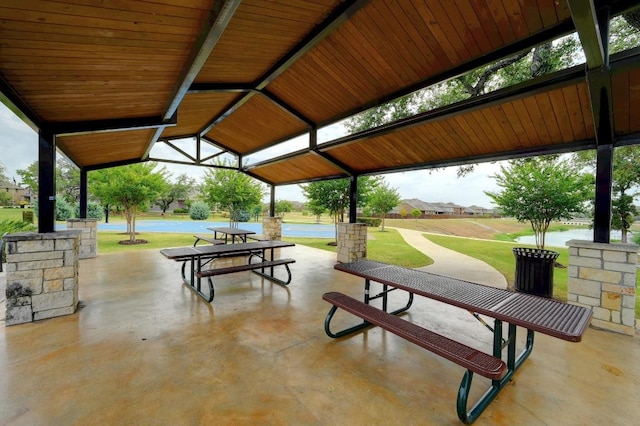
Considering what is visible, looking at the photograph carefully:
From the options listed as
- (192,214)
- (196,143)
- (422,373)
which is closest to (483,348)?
(422,373)

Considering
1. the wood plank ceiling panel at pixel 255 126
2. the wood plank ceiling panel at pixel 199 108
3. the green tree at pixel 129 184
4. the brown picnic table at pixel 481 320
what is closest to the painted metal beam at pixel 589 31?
the brown picnic table at pixel 481 320

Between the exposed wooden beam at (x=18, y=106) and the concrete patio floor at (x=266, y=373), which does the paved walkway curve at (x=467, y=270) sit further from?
the exposed wooden beam at (x=18, y=106)

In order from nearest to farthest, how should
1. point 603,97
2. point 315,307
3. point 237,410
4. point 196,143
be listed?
1. point 237,410
2. point 603,97
3. point 315,307
4. point 196,143

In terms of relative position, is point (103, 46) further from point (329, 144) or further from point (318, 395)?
point (329, 144)

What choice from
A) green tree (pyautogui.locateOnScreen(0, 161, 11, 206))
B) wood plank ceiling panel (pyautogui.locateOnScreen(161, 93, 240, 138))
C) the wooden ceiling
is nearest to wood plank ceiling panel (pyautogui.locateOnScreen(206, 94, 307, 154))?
wood plank ceiling panel (pyautogui.locateOnScreen(161, 93, 240, 138))

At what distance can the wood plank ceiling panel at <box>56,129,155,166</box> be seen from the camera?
5.17 m

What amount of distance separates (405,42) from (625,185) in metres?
8.14

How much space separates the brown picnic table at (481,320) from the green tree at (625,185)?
21.6 ft

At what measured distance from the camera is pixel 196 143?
8.45m

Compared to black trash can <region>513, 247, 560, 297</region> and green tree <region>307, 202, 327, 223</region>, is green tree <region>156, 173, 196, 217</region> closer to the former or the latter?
green tree <region>307, 202, 327, 223</region>

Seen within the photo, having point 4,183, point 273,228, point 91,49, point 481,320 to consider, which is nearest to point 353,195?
point 273,228

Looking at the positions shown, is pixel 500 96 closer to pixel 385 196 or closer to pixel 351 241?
pixel 351 241

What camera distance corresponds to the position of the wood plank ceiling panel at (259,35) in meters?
2.81

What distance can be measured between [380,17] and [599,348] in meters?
4.50
